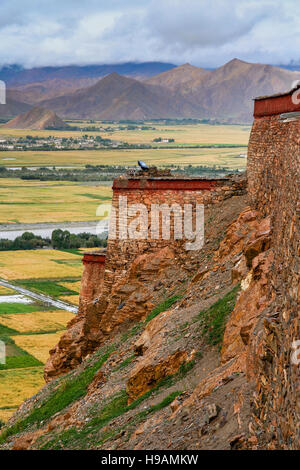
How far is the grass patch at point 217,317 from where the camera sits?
14023mm

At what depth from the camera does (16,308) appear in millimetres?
66438

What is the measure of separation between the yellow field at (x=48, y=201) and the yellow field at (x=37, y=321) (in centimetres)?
5217

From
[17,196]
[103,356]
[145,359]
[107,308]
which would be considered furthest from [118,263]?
[17,196]

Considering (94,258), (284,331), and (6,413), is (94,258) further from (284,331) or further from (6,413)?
(6,413)

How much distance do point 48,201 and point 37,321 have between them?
249 feet

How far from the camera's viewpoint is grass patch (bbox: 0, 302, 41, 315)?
65.4 meters

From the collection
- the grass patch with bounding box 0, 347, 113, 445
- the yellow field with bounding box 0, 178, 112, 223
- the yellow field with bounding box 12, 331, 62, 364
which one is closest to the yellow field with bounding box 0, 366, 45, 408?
the yellow field with bounding box 12, 331, 62, 364

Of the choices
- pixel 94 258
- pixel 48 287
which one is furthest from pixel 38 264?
pixel 94 258

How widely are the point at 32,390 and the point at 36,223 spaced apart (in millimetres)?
71820

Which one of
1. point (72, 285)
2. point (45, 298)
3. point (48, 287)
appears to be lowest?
point (45, 298)

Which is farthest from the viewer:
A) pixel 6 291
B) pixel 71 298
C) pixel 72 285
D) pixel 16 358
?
pixel 72 285

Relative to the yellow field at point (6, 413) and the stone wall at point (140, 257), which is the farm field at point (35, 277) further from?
the stone wall at point (140, 257)

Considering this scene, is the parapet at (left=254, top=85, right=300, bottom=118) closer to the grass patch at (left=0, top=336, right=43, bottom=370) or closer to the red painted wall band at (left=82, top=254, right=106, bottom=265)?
the red painted wall band at (left=82, top=254, right=106, bottom=265)
